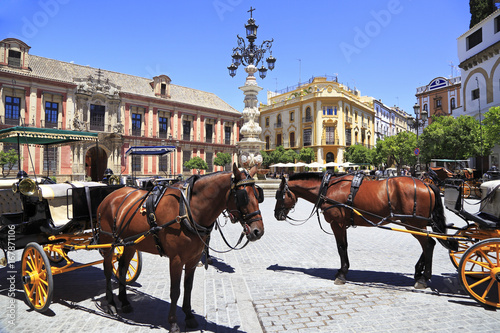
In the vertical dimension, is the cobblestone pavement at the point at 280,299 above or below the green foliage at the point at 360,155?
below

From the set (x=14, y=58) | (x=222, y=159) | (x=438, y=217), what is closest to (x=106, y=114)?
(x=14, y=58)

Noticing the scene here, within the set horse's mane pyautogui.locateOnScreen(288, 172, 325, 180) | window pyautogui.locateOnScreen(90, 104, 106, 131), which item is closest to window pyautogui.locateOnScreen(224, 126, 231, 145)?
window pyautogui.locateOnScreen(90, 104, 106, 131)

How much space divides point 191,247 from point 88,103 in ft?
114

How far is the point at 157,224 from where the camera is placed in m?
3.57

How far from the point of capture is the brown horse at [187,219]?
3.35m

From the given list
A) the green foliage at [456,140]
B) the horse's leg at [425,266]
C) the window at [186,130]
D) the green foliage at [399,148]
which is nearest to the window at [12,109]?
the window at [186,130]

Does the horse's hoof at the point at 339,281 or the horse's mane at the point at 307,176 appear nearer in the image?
the horse's hoof at the point at 339,281

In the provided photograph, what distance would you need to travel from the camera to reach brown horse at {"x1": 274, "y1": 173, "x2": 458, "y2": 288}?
495cm

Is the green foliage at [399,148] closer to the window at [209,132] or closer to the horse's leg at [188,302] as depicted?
the window at [209,132]

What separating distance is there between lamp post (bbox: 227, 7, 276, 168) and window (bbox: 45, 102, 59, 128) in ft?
72.4

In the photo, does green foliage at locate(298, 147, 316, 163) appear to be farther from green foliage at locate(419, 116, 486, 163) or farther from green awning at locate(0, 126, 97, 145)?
green awning at locate(0, 126, 97, 145)

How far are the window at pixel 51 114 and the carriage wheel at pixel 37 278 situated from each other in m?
31.4

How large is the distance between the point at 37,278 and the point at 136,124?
35.0 meters

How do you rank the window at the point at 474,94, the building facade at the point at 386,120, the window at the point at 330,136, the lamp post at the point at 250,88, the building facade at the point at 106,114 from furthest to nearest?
1. the building facade at the point at 386,120
2. the window at the point at 330,136
3. the building facade at the point at 106,114
4. the window at the point at 474,94
5. the lamp post at the point at 250,88
